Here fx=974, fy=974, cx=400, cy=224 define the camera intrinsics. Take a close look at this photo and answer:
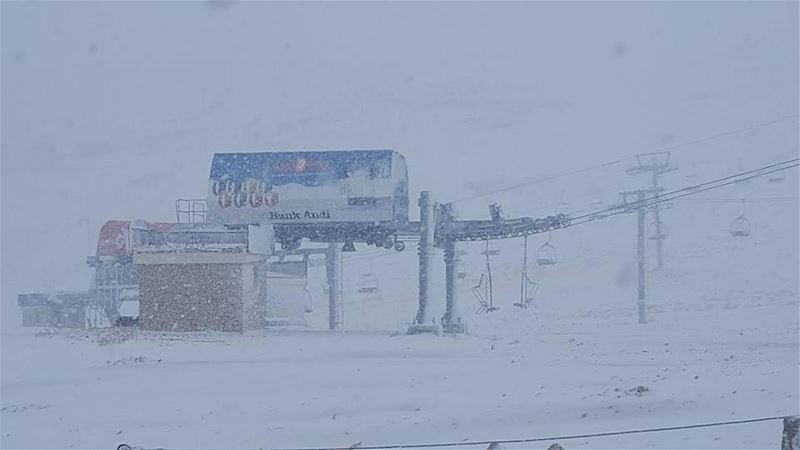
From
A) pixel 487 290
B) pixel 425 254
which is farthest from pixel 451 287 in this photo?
pixel 487 290

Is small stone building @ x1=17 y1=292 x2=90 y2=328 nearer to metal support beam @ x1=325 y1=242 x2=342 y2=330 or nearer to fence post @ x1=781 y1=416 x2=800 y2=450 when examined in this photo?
metal support beam @ x1=325 y1=242 x2=342 y2=330

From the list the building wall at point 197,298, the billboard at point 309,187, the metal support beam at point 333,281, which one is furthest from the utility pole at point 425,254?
the metal support beam at point 333,281

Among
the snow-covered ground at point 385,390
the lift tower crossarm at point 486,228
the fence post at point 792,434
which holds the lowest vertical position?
the snow-covered ground at point 385,390

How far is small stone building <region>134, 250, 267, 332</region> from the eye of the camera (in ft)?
92.2

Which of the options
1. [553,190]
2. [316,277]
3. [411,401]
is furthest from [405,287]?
[411,401]

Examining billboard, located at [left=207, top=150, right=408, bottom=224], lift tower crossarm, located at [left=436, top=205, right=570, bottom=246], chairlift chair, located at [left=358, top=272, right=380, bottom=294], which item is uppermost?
Answer: billboard, located at [left=207, top=150, right=408, bottom=224]

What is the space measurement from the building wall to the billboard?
3049 mm

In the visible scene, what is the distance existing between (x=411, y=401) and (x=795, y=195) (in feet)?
218

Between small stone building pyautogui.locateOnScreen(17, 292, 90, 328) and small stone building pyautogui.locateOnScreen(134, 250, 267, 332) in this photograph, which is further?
small stone building pyautogui.locateOnScreen(17, 292, 90, 328)

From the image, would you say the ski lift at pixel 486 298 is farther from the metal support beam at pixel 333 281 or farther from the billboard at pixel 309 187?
the billboard at pixel 309 187

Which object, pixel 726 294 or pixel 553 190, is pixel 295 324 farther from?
pixel 553 190

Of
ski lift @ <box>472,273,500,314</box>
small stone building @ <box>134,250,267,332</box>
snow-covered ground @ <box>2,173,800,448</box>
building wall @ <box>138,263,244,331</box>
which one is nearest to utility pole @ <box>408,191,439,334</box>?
snow-covered ground @ <box>2,173,800,448</box>

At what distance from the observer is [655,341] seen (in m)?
26.6

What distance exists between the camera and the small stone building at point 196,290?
28094 mm
